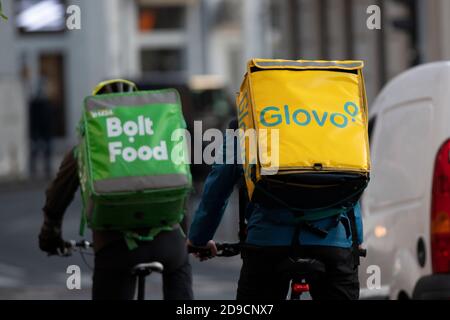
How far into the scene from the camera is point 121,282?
6336mm

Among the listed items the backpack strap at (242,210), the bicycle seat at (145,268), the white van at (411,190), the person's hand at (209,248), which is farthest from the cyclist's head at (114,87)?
the white van at (411,190)

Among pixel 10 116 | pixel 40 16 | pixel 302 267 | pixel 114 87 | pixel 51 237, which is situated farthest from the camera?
pixel 40 16

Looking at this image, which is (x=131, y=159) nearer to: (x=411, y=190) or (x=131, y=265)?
(x=131, y=265)

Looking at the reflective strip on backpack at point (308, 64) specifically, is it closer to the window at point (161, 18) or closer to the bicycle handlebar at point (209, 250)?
the bicycle handlebar at point (209, 250)

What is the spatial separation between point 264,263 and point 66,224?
1396 centimetres

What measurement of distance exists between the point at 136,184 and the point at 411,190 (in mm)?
2100

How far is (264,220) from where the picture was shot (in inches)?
217

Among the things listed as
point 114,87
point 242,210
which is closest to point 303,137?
point 242,210

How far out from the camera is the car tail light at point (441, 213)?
7.10 meters

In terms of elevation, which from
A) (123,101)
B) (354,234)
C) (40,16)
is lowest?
(354,234)

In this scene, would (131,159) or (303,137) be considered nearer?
(303,137)

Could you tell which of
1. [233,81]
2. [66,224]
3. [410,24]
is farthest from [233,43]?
[410,24]

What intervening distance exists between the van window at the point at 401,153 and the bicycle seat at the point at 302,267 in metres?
1.98

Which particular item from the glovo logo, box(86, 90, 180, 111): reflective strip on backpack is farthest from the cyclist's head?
the glovo logo
